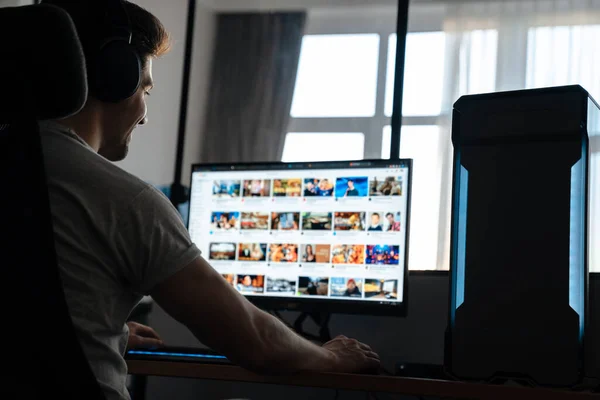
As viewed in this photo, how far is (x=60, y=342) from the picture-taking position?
0.76m

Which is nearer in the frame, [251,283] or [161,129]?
[251,283]

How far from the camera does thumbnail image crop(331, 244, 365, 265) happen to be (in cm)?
159

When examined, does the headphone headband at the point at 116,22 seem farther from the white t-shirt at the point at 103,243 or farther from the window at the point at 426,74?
the window at the point at 426,74

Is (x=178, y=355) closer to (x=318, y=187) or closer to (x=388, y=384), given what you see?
(x=388, y=384)

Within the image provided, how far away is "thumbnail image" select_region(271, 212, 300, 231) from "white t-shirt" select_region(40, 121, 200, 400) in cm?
79

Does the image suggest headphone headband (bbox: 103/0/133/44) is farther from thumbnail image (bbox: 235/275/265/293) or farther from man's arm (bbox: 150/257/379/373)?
thumbnail image (bbox: 235/275/265/293)

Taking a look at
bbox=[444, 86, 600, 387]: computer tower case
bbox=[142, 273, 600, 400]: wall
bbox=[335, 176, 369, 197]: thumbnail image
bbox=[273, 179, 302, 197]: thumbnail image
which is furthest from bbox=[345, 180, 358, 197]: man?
bbox=[444, 86, 600, 387]: computer tower case

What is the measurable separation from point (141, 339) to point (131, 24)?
2.09 feet

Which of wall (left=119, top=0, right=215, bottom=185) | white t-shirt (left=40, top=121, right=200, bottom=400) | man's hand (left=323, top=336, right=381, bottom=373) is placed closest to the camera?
white t-shirt (left=40, top=121, right=200, bottom=400)

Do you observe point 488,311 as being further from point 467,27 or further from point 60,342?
point 467,27

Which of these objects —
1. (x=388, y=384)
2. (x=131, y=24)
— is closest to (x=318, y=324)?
(x=388, y=384)

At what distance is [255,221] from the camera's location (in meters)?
1.72

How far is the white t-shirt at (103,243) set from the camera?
0.86 metres

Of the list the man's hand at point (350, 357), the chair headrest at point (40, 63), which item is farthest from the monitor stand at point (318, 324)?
the chair headrest at point (40, 63)
